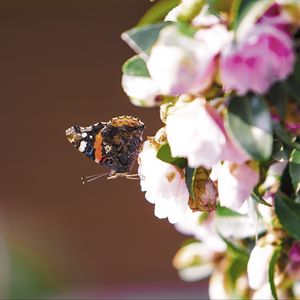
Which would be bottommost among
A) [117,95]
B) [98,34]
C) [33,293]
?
[33,293]

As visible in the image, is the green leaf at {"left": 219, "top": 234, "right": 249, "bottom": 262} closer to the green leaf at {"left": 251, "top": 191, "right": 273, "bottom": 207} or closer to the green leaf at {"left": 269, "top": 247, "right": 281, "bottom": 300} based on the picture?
the green leaf at {"left": 269, "top": 247, "right": 281, "bottom": 300}

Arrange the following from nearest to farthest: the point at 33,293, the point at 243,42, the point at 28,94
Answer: the point at 243,42, the point at 33,293, the point at 28,94

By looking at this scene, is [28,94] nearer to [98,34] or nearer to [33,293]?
[98,34]

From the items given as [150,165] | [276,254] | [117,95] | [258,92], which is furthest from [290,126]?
[117,95]

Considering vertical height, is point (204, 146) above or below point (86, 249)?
above

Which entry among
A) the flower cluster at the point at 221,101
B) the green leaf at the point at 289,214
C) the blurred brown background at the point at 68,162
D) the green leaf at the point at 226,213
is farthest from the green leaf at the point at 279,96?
the blurred brown background at the point at 68,162

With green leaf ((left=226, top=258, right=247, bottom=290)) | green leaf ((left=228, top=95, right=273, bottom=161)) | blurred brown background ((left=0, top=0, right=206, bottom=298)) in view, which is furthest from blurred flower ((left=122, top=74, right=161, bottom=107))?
blurred brown background ((left=0, top=0, right=206, bottom=298))

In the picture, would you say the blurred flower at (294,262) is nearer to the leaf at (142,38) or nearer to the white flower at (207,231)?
the white flower at (207,231)
